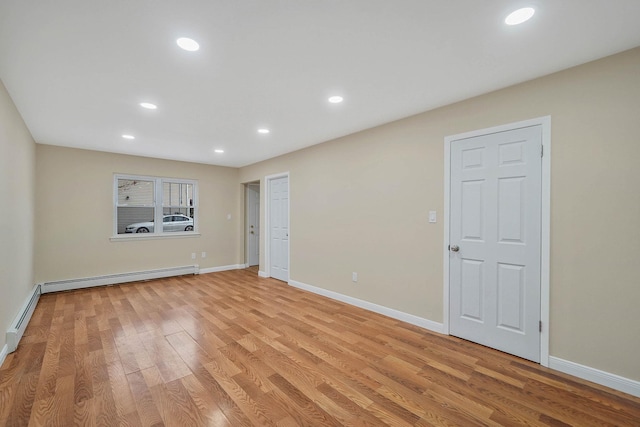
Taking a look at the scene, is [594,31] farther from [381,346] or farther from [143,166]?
[143,166]

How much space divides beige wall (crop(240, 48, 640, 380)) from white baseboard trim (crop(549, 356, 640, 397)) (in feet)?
0.14

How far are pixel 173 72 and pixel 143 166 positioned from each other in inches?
153

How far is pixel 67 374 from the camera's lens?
2.20 m

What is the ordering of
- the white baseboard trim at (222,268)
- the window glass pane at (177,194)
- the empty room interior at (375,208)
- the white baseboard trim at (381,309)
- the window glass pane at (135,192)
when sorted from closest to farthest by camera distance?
the empty room interior at (375,208) → the white baseboard trim at (381,309) → the window glass pane at (135,192) → the window glass pane at (177,194) → the white baseboard trim at (222,268)

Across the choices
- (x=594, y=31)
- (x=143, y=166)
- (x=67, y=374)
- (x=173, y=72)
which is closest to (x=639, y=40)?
(x=594, y=31)

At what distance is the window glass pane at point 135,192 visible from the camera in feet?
17.2

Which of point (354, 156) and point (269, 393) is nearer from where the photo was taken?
point (269, 393)

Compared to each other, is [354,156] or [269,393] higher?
[354,156]

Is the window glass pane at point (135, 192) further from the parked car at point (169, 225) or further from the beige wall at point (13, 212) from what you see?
the beige wall at point (13, 212)

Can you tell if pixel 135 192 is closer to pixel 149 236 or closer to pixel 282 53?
pixel 149 236

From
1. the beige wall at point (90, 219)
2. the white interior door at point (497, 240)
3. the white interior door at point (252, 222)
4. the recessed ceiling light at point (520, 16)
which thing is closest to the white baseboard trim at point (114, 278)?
the beige wall at point (90, 219)

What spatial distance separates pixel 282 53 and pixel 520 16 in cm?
156

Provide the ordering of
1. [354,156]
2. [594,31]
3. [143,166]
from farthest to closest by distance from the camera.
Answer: [143,166]
[354,156]
[594,31]

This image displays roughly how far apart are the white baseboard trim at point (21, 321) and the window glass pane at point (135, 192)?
192 centimetres
